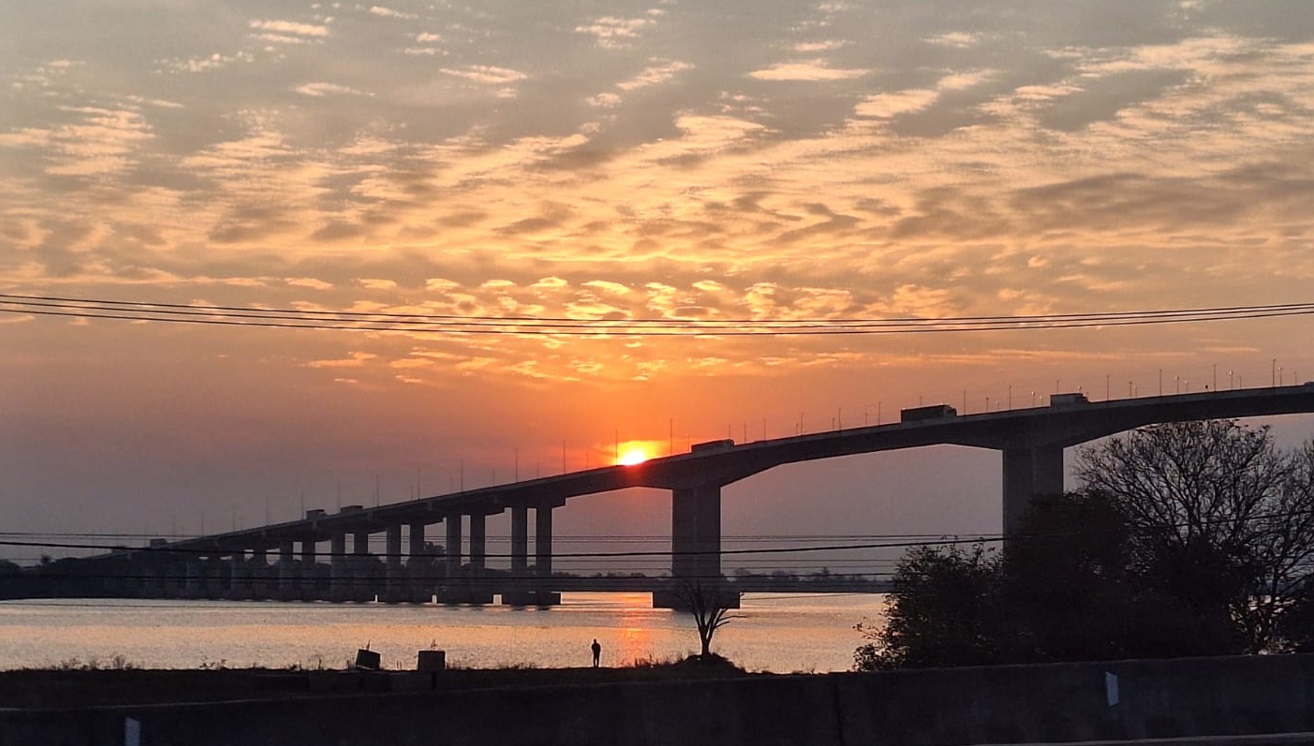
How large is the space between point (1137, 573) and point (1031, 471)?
49.1 m

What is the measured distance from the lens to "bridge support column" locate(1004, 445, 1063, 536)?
100562 millimetres

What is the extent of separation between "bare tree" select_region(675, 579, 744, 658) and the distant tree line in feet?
104

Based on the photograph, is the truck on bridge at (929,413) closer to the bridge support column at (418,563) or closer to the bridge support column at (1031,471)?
the bridge support column at (1031,471)

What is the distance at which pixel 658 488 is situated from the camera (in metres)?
111

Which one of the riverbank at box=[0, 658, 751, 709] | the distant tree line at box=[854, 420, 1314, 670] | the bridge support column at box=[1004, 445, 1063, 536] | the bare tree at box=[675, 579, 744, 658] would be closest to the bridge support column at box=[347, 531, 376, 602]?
the bare tree at box=[675, 579, 744, 658]

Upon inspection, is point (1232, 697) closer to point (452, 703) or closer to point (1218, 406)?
point (452, 703)

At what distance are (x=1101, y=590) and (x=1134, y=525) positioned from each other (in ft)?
30.0

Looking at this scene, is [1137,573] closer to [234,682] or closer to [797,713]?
[234,682]

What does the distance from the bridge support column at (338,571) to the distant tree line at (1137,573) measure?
7211 cm

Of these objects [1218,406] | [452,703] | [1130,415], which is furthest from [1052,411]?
[452,703]

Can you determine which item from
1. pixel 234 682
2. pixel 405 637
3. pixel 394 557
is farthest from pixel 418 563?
pixel 234 682

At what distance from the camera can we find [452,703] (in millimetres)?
13602

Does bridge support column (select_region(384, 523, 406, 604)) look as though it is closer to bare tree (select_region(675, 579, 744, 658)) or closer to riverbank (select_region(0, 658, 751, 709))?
bare tree (select_region(675, 579, 744, 658))

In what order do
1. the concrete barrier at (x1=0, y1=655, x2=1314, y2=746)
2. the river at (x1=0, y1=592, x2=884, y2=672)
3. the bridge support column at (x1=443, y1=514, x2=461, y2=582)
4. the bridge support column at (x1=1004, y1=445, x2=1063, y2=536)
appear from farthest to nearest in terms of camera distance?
the bridge support column at (x1=443, y1=514, x2=461, y2=582), the bridge support column at (x1=1004, y1=445, x2=1063, y2=536), the river at (x1=0, y1=592, x2=884, y2=672), the concrete barrier at (x1=0, y1=655, x2=1314, y2=746)
